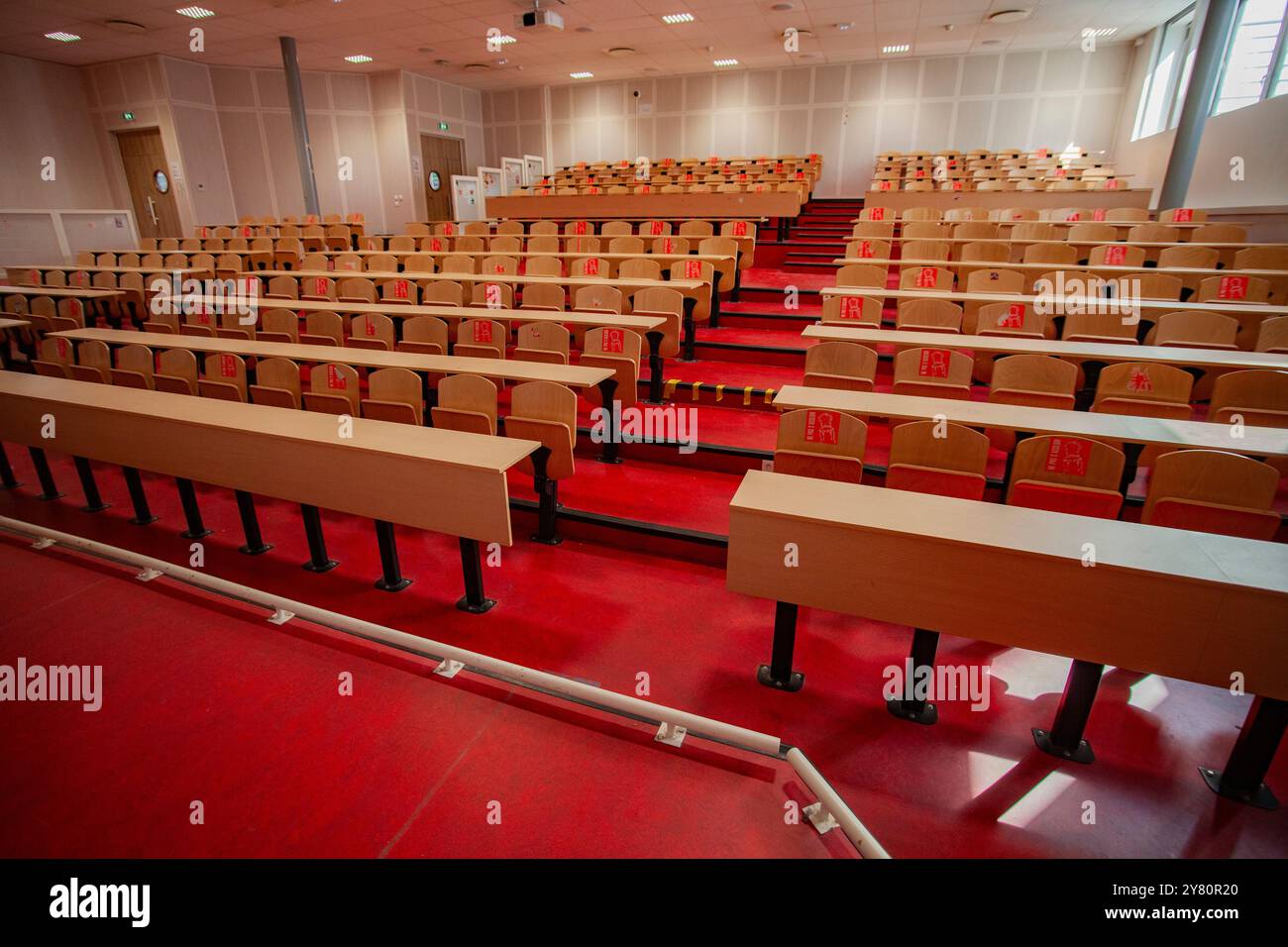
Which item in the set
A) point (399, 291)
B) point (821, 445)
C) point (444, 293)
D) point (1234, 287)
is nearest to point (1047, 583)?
point (821, 445)

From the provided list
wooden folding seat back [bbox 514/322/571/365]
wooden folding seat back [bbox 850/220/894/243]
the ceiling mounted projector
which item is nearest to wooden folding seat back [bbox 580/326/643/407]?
wooden folding seat back [bbox 514/322/571/365]

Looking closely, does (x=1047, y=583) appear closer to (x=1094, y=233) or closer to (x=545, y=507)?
(x=545, y=507)

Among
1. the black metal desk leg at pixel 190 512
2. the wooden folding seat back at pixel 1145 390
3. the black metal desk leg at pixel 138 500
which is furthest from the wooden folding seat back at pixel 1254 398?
the black metal desk leg at pixel 138 500

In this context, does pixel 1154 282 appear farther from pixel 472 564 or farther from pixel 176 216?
pixel 176 216

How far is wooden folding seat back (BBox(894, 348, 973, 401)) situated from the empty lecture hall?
0.10ft

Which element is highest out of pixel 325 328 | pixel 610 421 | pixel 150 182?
pixel 150 182

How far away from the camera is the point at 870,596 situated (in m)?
1.89

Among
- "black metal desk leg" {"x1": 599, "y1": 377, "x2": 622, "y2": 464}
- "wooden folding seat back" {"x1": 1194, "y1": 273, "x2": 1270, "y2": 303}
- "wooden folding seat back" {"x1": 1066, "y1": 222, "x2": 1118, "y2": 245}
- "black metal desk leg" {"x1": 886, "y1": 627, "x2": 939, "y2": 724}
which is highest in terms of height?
"wooden folding seat back" {"x1": 1066, "y1": 222, "x2": 1118, "y2": 245}

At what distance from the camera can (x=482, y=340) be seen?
4277 millimetres

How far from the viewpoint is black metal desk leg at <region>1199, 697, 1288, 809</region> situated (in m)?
1.68

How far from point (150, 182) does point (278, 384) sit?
36.5 feet

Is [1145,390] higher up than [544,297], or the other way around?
[544,297]

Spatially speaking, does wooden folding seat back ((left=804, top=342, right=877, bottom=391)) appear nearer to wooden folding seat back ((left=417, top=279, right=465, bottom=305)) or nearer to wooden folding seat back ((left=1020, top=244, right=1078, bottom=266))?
wooden folding seat back ((left=417, top=279, right=465, bottom=305))
